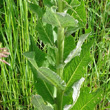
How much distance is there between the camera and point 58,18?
466mm

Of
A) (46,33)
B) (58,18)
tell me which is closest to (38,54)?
(46,33)

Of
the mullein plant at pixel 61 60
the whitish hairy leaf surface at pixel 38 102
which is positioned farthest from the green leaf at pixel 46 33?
the whitish hairy leaf surface at pixel 38 102

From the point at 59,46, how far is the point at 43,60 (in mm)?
71

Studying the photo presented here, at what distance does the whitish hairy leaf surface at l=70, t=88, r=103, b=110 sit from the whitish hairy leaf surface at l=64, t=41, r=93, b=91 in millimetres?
58

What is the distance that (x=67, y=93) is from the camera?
2.03 ft

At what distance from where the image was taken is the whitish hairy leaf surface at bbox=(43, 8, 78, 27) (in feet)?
1.46

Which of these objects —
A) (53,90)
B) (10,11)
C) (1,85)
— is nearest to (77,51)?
(53,90)

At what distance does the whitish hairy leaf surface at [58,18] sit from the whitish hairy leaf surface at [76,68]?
14 cm

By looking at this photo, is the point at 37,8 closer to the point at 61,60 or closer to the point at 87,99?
the point at 61,60

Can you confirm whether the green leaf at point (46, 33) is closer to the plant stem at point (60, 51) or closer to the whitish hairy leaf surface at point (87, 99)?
the plant stem at point (60, 51)

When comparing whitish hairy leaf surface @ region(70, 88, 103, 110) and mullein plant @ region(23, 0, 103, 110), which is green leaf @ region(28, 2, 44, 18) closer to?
mullein plant @ region(23, 0, 103, 110)

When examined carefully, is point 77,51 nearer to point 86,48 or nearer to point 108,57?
point 86,48

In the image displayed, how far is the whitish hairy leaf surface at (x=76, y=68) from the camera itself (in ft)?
1.98

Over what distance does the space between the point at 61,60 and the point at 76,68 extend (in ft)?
0.20
